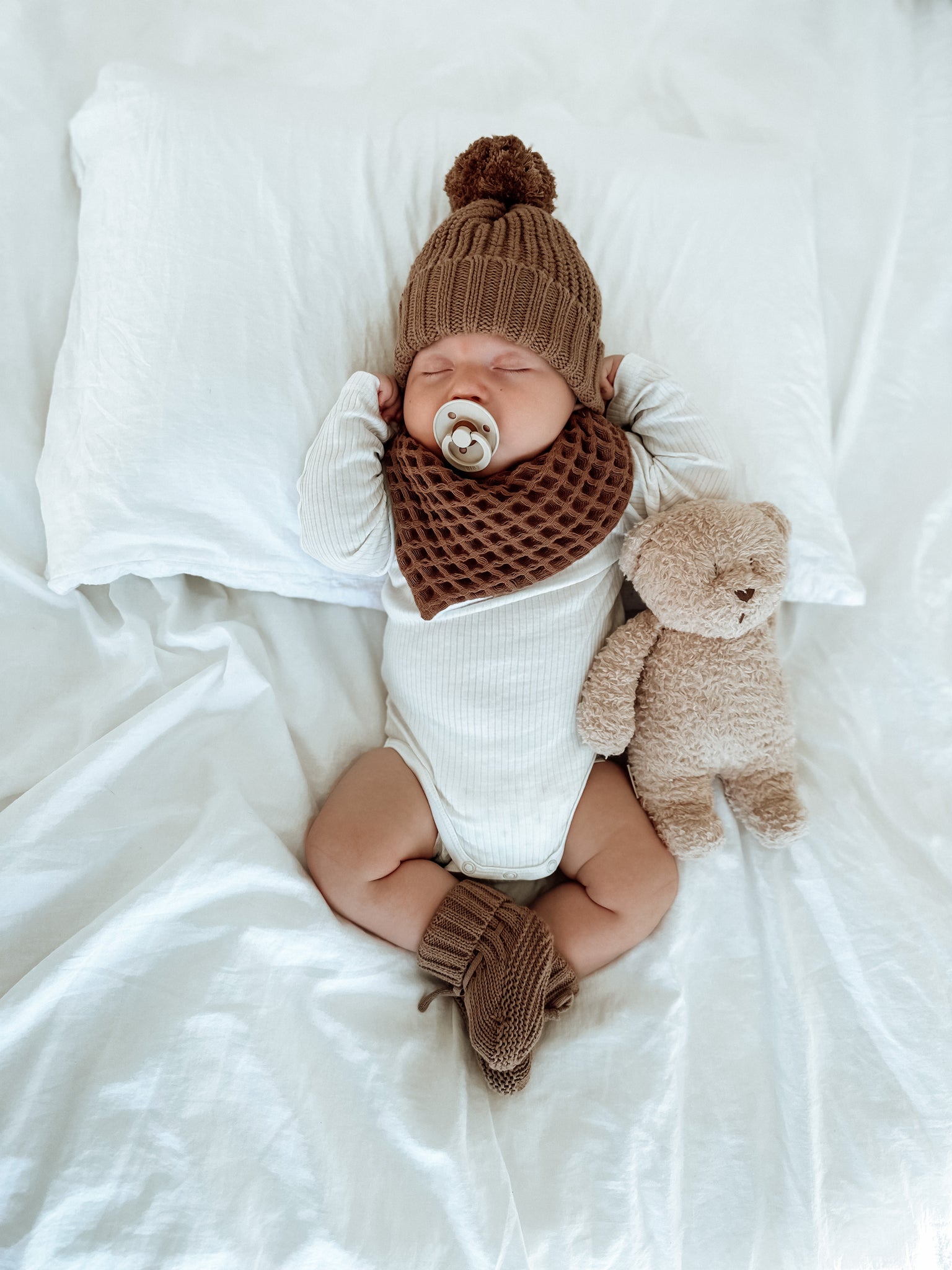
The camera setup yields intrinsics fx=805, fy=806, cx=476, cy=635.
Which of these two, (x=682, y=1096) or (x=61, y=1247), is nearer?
(x=61, y=1247)

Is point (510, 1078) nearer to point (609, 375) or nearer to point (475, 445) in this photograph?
point (475, 445)

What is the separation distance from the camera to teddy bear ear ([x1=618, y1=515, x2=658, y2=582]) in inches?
38.5

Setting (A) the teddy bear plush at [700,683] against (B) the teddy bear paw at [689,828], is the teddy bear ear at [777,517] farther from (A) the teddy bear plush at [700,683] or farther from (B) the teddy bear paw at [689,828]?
(B) the teddy bear paw at [689,828]

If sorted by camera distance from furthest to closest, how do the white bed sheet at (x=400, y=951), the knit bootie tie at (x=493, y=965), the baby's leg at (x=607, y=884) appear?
the baby's leg at (x=607, y=884)
the knit bootie tie at (x=493, y=965)
the white bed sheet at (x=400, y=951)

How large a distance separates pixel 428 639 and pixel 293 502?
0.25 m

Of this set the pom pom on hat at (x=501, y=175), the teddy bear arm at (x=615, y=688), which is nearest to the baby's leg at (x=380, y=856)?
the teddy bear arm at (x=615, y=688)

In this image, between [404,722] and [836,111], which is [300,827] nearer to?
[404,722]

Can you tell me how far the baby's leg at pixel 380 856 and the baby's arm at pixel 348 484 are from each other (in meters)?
0.29

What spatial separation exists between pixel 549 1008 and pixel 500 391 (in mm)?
701

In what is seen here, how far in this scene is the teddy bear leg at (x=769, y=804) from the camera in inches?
38.1

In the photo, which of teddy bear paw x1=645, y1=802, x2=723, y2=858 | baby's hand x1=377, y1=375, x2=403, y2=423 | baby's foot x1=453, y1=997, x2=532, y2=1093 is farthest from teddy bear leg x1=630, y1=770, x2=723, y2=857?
baby's hand x1=377, y1=375, x2=403, y2=423

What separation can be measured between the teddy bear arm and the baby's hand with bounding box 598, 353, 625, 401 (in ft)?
0.96

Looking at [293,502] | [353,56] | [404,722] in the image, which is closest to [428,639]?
[404,722]

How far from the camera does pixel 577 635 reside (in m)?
1.01
